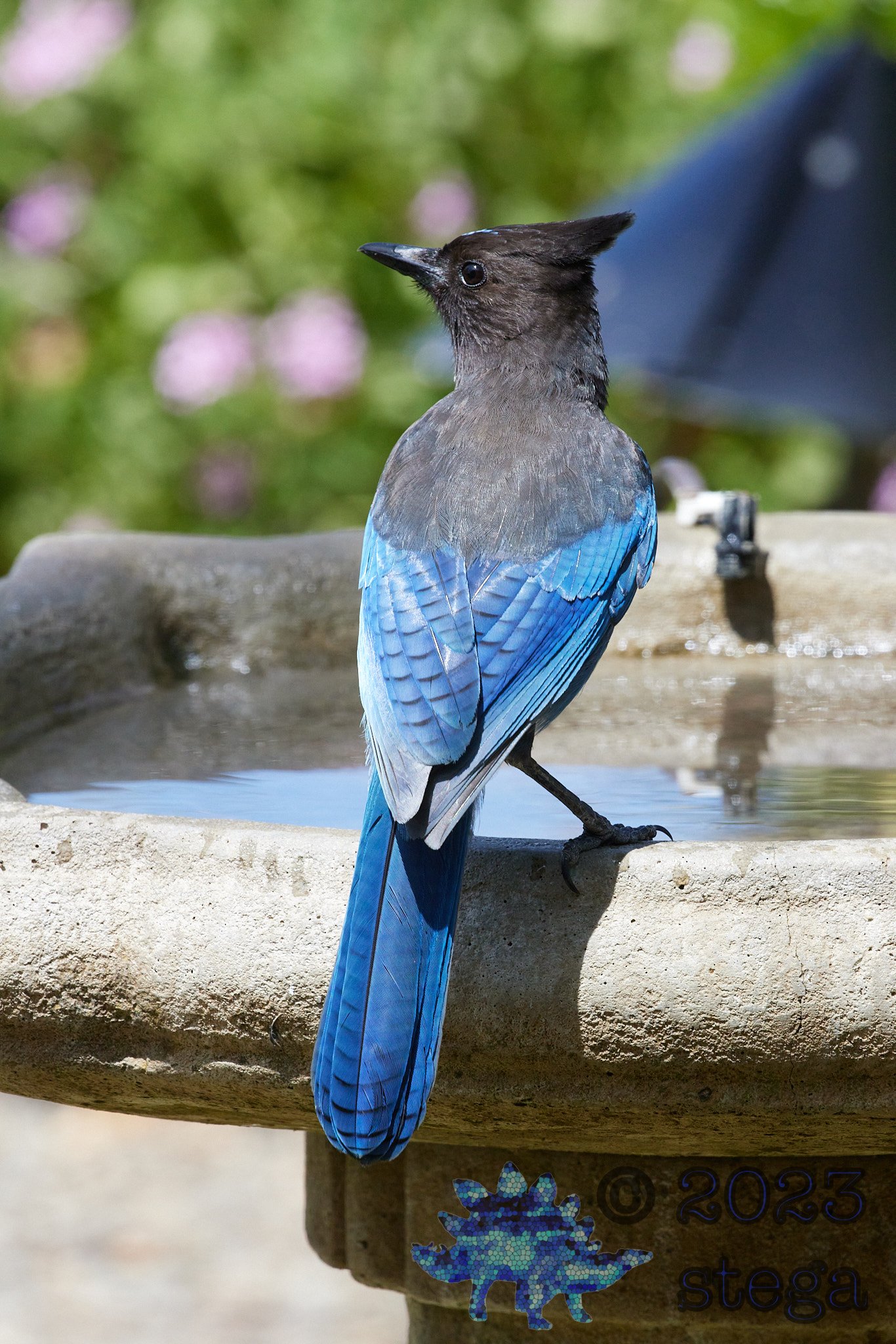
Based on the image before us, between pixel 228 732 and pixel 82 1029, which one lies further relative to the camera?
pixel 228 732

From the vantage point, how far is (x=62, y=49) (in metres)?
6.12

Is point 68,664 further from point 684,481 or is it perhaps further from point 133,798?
point 684,481

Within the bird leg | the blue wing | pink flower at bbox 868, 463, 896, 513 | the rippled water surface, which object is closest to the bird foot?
the bird leg

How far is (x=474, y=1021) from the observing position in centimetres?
152

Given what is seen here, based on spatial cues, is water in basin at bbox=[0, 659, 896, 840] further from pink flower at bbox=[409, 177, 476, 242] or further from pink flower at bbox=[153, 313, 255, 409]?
pink flower at bbox=[409, 177, 476, 242]

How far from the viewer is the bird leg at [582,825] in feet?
4.98

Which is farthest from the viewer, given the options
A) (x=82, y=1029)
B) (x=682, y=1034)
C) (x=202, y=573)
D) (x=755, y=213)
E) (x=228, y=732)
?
(x=755, y=213)

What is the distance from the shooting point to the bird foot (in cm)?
151

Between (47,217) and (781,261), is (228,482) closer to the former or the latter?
(47,217)

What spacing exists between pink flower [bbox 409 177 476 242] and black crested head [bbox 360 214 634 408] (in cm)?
378

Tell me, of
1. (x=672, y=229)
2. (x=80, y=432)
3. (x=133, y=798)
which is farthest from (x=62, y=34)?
(x=133, y=798)

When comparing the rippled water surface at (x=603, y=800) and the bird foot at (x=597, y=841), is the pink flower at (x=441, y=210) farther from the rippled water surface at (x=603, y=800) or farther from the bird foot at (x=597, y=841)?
the bird foot at (x=597, y=841)

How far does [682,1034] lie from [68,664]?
1.53m

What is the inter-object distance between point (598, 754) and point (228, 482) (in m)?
3.59
